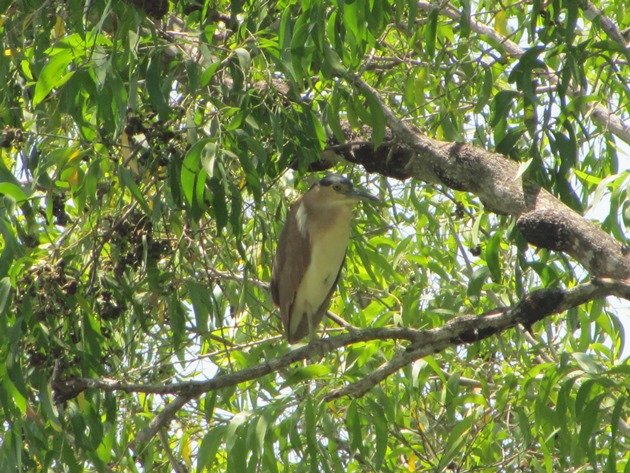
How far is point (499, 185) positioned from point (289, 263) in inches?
75.5

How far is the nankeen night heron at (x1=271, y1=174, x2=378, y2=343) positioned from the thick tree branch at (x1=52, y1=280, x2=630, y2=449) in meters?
1.36

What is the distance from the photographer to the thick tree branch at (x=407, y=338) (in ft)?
10.3

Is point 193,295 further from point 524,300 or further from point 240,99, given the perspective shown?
point 524,300

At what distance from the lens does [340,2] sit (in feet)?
9.29

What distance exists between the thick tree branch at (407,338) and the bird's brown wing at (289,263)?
1.43 m

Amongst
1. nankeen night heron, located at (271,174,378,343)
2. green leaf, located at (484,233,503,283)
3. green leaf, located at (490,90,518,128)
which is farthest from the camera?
nankeen night heron, located at (271,174,378,343)

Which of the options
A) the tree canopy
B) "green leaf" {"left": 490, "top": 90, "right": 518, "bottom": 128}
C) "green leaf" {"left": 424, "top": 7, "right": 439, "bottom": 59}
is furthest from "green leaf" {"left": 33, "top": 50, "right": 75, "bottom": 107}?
"green leaf" {"left": 490, "top": 90, "right": 518, "bottom": 128}

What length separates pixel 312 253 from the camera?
508cm

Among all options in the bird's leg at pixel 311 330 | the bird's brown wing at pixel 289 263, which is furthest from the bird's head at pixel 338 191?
the bird's leg at pixel 311 330

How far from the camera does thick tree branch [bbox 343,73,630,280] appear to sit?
318cm

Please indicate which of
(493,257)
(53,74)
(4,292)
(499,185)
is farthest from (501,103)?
(4,292)

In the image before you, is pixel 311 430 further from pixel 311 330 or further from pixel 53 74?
pixel 311 330

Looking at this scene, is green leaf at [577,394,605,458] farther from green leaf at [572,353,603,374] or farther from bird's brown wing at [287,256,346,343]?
bird's brown wing at [287,256,346,343]

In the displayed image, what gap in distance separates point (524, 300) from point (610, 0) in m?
2.48
